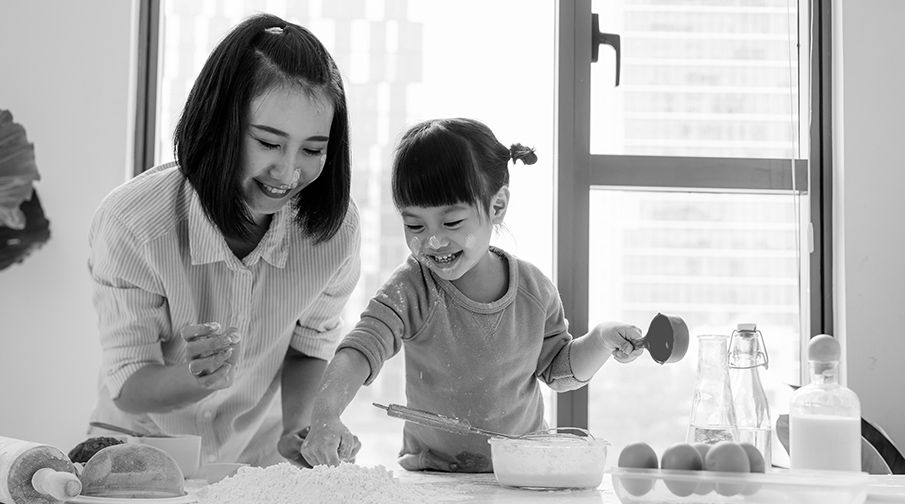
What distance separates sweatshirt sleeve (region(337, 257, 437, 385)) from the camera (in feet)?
4.56

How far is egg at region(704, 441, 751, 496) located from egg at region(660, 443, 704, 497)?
10 millimetres

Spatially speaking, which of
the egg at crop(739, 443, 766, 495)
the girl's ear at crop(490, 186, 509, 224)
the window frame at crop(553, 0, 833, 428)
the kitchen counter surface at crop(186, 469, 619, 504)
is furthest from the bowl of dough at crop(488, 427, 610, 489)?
the window frame at crop(553, 0, 833, 428)

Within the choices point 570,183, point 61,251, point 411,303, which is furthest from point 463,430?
point 61,251

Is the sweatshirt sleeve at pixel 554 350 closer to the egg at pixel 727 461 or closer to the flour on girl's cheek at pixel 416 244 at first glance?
the flour on girl's cheek at pixel 416 244

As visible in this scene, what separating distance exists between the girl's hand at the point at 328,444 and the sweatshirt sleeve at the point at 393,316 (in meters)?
0.15

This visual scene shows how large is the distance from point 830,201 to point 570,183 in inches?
26.3

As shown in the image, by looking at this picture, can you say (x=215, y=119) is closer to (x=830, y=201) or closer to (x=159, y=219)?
(x=159, y=219)

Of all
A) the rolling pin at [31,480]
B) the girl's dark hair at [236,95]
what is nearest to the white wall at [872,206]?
the girl's dark hair at [236,95]

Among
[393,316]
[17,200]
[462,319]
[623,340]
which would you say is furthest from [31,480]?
[17,200]

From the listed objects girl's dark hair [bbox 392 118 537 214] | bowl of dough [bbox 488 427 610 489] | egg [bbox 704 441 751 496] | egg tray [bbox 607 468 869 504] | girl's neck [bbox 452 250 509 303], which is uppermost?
girl's dark hair [bbox 392 118 537 214]

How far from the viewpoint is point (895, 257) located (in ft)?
7.72

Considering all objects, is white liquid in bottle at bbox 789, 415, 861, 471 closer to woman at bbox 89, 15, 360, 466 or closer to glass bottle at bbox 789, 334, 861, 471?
glass bottle at bbox 789, 334, 861, 471

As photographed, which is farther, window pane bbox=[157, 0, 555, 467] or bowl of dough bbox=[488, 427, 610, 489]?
window pane bbox=[157, 0, 555, 467]

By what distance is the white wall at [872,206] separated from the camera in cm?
233
